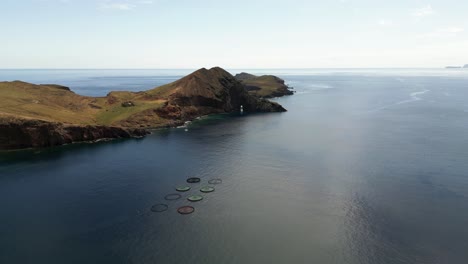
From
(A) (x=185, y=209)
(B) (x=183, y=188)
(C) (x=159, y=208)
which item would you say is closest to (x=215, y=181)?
(B) (x=183, y=188)

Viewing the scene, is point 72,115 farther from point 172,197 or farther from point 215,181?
point 172,197

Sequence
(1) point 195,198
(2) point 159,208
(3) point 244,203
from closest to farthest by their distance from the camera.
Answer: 1. (2) point 159,208
2. (3) point 244,203
3. (1) point 195,198

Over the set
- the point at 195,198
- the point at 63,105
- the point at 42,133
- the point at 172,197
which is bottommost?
the point at 172,197

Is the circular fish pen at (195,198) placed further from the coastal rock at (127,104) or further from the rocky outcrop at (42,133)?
the coastal rock at (127,104)

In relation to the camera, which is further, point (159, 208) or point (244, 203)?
point (244, 203)

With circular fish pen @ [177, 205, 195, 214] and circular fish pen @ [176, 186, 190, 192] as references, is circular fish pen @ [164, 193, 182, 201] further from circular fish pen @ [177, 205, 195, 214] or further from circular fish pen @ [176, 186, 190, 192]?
circular fish pen @ [177, 205, 195, 214]

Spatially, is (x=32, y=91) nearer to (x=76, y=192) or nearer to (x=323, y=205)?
(x=76, y=192)
